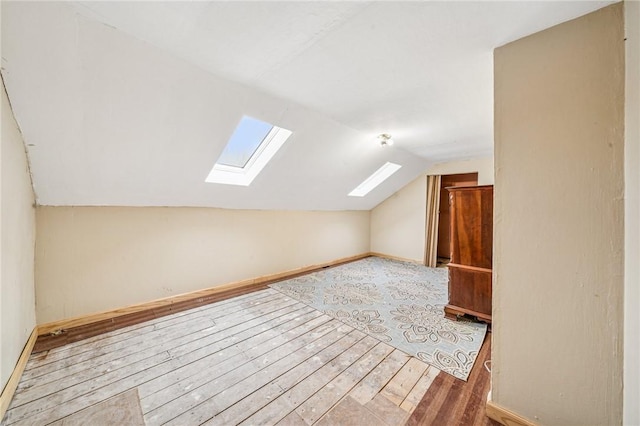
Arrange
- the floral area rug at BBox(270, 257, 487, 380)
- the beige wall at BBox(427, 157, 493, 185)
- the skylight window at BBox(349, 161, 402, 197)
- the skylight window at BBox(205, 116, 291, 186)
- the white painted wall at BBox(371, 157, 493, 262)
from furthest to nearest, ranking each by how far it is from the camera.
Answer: the white painted wall at BBox(371, 157, 493, 262) < the skylight window at BBox(349, 161, 402, 197) < the beige wall at BBox(427, 157, 493, 185) < the skylight window at BBox(205, 116, 291, 186) < the floral area rug at BBox(270, 257, 487, 380)

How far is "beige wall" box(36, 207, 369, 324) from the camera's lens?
2.03m

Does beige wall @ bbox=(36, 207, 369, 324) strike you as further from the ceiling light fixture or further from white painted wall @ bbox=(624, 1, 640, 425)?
white painted wall @ bbox=(624, 1, 640, 425)

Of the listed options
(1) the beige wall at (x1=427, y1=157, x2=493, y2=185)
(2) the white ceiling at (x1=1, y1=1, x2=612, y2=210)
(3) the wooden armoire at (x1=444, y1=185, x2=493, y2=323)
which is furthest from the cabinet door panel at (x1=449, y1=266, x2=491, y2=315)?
(1) the beige wall at (x1=427, y1=157, x2=493, y2=185)

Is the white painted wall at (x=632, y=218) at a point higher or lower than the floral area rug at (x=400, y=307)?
higher

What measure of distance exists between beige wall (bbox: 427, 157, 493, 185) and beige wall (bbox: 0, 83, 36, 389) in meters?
5.09

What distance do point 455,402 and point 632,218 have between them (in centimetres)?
125

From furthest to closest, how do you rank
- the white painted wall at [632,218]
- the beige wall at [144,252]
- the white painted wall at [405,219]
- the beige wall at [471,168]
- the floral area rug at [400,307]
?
the white painted wall at [405,219] → the beige wall at [471,168] → the beige wall at [144,252] → the floral area rug at [400,307] → the white painted wall at [632,218]

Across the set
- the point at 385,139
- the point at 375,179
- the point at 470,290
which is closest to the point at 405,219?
the point at 375,179

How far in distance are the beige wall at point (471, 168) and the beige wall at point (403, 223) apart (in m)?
0.31

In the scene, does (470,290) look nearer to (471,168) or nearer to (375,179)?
(375,179)

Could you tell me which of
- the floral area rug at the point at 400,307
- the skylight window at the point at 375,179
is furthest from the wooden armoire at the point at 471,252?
the skylight window at the point at 375,179

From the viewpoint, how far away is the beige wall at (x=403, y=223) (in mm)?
4629

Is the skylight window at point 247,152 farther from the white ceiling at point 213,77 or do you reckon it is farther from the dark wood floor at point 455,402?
the dark wood floor at point 455,402

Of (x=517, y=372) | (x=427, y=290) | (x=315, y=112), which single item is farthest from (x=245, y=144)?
(x=427, y=290)
